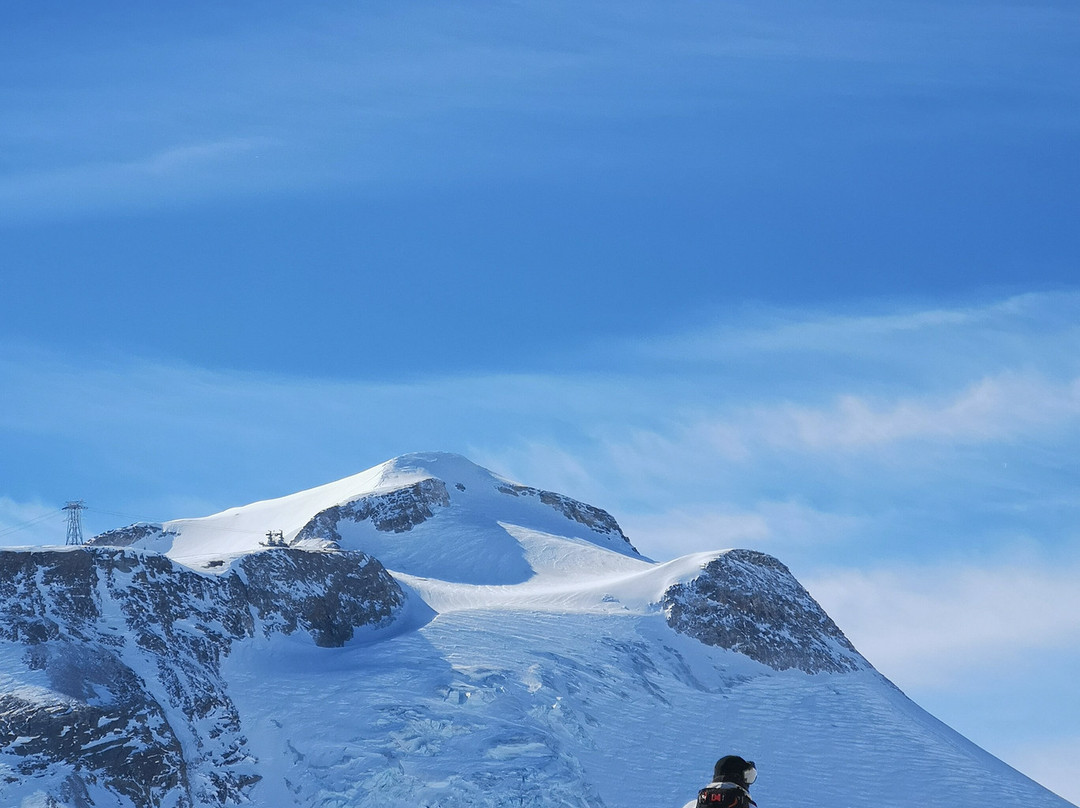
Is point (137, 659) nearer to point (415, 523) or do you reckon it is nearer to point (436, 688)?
point (436, 688)

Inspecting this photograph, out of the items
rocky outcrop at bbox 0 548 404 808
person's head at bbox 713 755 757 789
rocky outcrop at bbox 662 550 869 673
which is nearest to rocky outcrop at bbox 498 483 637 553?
rocky outcrop at bbox 662 550 869 673

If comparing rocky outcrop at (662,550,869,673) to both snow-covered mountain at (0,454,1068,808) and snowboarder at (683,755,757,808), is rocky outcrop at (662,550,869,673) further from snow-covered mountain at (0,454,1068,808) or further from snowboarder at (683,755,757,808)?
snowboarder at (683,755,757,808)

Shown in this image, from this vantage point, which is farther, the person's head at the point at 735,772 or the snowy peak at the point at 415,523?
the snowy peak at the point at 415,523

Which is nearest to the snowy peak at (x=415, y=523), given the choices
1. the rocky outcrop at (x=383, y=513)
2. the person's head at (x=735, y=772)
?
the rocky outcrop at (x=383, y=513)

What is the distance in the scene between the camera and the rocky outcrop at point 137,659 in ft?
184

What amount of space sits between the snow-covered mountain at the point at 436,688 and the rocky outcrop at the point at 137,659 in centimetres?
12

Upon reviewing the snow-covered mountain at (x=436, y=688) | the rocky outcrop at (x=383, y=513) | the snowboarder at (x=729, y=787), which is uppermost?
the rocky outcrop at (x=383, y=513)

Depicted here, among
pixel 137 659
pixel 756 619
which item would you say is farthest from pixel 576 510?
pixel 137 659

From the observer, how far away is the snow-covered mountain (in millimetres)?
59125

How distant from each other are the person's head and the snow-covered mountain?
51.6 metres

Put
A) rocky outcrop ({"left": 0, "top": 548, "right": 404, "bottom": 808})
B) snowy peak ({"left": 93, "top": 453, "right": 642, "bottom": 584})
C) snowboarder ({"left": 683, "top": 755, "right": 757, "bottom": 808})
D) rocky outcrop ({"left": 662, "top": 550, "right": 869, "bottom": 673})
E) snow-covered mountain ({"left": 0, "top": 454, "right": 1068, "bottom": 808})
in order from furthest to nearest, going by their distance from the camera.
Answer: snowy peak ({"left": 93, "top": 453, "right": 642, "bottom": 584}) < rocky outcrop ({"left": 662, "top": 550, "right": 869, "bottom": 673}) < snow-covered mountain ({"left": 0, "top": 454, "right": 1068, "bottom": 808}) < rocky outcrop ({"left": 0, "top": 548, "right": 404, "bottom": 808}) < snowboarder ({"left": 683, "top": 755, "right": 757, "bottom": 808})

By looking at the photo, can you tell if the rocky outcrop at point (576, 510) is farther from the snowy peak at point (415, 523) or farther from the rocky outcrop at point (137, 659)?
the rocky outcrop at point (137, 659)

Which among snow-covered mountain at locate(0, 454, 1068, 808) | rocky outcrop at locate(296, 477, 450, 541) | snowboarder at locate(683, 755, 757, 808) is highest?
rocky outcrop at locate(296, 477, 450, 541)

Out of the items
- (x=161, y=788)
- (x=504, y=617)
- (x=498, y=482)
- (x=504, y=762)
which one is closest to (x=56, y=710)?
(x=161, y=788)
